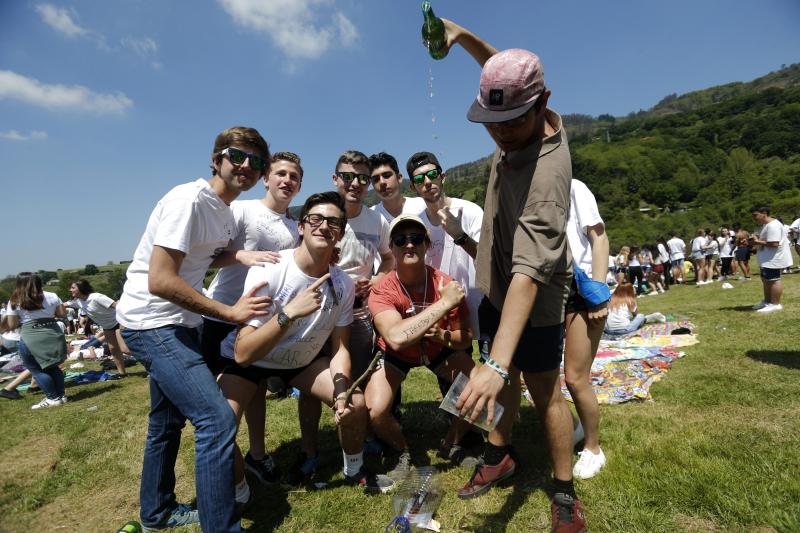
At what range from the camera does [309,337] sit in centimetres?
313

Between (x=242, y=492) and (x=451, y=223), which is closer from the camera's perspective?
(x=242, y=492)

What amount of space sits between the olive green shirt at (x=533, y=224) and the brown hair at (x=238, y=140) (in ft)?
5.84

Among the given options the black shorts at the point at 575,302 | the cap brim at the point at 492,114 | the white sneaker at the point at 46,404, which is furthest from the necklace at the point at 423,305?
the white sneaker at the point at 46,404

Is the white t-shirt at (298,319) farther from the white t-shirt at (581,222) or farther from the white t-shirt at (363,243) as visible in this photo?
the white t-shirt at (581,222)

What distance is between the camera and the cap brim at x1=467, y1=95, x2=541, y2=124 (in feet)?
5.82

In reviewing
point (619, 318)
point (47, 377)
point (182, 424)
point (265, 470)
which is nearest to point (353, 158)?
point (182, 424)

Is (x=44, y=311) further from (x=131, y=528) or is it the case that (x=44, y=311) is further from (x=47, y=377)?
(x=131, y=528)

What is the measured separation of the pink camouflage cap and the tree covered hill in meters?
52.8

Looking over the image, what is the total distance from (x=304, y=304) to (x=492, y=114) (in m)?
1.71

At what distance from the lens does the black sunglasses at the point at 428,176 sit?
358 cm

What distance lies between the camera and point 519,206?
2156 millimetres

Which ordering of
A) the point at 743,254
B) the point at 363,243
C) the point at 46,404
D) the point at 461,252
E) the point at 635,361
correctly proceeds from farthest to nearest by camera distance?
1. the point at 743,254
2. the point at 46,404
3. the point at 635,361
4. the point at 363,243
5. the point at 461,252

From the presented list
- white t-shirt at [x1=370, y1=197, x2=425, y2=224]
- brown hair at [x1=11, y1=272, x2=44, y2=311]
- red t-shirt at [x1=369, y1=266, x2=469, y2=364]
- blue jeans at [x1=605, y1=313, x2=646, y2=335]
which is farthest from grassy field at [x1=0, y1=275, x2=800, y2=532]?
white t-shirt at [x1=370, y1=197, x2=425, y2=224]

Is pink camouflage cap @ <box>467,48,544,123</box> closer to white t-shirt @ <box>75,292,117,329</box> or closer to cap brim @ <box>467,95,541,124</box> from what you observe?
cap brim @ <box>467,95,541,124</box>
